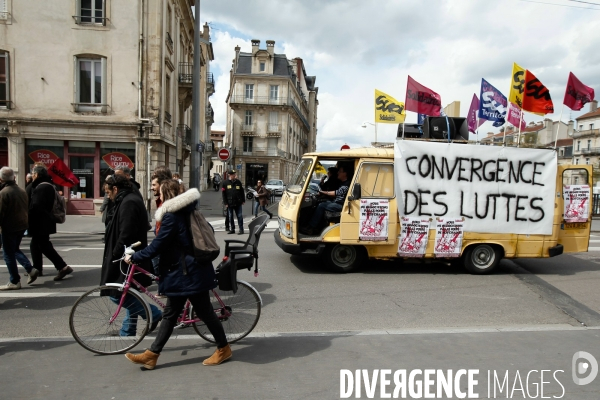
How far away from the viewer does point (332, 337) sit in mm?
4672

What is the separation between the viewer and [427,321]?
549cm

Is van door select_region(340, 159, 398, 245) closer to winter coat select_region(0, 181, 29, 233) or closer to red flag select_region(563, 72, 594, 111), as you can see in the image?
winter coat select_region(0, 181, 29, 233)

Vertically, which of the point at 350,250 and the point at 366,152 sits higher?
the point at 366,152

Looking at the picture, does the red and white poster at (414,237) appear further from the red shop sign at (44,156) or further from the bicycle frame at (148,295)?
the red shop sign at (44,156)

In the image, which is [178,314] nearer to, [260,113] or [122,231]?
[122,231]

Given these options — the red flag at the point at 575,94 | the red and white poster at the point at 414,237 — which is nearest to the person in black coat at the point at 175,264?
the red and white poster at the point at 414,237

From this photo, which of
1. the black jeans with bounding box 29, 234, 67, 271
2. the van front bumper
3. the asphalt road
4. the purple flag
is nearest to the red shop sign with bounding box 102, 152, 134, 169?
the asphalt road

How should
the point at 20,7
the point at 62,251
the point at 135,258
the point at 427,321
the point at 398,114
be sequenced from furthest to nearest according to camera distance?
the point at 20,7 → the point at 398,114 → the point at 62,251 → the point at 427,321 → the point at 135,258

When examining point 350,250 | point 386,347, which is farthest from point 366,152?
point 386,347

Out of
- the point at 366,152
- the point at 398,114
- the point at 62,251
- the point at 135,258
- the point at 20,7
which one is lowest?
the point at 62,251

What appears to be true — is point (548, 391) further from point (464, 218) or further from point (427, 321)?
point (464, 218)

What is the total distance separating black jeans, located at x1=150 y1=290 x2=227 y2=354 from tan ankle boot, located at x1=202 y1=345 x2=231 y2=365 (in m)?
0.11

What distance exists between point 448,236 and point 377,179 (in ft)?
5.18

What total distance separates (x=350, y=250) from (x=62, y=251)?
6262 millimetres
